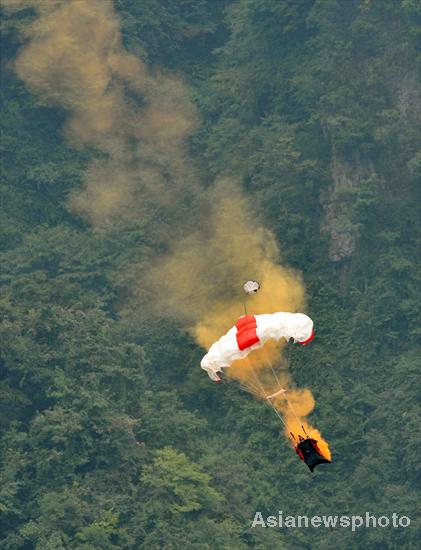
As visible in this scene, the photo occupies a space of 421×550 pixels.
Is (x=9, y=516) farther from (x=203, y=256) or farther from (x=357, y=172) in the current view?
(x=357, y=172)

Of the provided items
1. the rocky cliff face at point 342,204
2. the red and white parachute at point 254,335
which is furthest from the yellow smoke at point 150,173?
the red and white parachute at point 254,335

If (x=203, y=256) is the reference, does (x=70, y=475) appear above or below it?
below

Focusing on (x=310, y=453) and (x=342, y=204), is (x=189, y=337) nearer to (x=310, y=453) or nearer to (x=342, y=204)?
(x=342, y=204)

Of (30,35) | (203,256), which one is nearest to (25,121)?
(30,35)

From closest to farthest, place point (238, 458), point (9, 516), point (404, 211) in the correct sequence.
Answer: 1. point (9, 516)
2. point (238, 458)
3. point (404, 211)

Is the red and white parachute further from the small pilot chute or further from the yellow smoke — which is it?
the yellow smoke

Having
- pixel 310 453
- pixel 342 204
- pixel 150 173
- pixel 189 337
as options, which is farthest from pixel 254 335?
pixel 150 173
